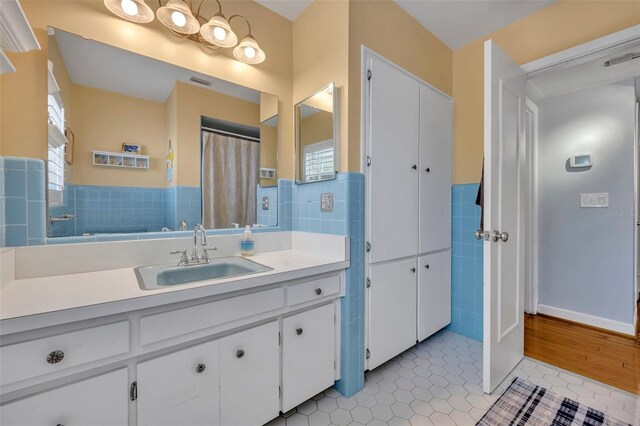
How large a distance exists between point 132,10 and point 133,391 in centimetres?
164

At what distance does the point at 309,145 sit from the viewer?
5.80 ft

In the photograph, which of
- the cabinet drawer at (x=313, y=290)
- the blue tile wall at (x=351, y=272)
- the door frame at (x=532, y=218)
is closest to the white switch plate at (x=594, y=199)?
the door frame at (x=532, y=218)

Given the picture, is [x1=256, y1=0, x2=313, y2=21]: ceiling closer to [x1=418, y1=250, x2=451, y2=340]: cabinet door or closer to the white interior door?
the white interior door

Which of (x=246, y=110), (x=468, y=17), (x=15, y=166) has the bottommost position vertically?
(x=15, y=166)

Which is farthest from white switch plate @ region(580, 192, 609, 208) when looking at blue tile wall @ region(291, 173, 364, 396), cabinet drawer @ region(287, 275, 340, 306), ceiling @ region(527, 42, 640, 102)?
cabinet drawer @ region(287, 275, 340, 306)

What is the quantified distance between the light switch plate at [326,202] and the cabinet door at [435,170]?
787 mm

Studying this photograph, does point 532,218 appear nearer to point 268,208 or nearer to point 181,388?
point 268,208

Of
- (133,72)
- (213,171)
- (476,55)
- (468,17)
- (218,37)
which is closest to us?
(133,72)

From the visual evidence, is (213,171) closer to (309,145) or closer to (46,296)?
(309,145)

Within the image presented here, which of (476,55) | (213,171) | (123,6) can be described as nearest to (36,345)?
(213,171)

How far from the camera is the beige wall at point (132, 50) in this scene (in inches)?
43.7

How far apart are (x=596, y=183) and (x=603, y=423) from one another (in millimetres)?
2032

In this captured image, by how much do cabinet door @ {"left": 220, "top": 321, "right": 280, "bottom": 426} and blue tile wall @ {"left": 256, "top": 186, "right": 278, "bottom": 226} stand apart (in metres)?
0.76

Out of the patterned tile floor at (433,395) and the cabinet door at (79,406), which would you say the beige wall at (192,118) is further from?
the patterned tile floor at (433,395)
